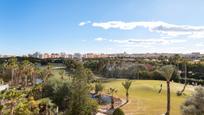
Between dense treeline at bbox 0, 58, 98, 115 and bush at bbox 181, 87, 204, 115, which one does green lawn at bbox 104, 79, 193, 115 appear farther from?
bush at bbox 181, 87, 204, 115

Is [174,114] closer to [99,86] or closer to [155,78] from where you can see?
[99,86]

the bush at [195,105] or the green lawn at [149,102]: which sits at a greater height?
the bush at [195,105]

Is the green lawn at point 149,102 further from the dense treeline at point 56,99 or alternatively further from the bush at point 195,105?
the bush at point 195,105

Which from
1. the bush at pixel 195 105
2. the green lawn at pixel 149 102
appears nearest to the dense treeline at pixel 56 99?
the green lawn at pixel 149 102

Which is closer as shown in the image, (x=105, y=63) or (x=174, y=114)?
(x=174, y=114)

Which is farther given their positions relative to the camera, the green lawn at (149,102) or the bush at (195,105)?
the green lawn at (149,102)

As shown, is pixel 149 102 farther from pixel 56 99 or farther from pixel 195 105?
pixel 195 105

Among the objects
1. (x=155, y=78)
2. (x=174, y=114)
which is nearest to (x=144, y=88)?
(x=155, y=78)

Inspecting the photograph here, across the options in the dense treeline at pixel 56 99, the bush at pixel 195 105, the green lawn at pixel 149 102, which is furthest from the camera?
the green lawn at pixel 149 102

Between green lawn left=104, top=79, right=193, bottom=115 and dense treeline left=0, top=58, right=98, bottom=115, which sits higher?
dense treeline left=0, top=58, right=98, bottom=115

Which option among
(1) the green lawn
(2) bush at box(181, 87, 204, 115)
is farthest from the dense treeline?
(2) bush at box(181, 87, 204, 115)

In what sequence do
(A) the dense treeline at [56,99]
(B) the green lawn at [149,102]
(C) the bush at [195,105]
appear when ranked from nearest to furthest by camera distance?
(C) the bush at [195,105] → (A) the dense treeline at [56,99] → (B) the green lawn at [149,102]
